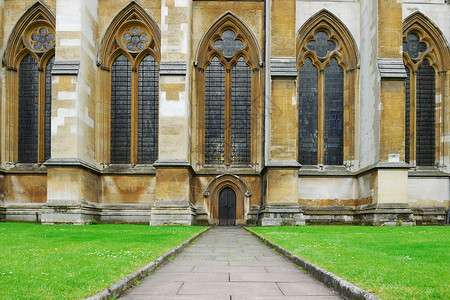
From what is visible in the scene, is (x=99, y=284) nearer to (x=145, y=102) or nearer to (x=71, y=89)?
(x=71, y=89)

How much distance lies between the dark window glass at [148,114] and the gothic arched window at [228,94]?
223cm

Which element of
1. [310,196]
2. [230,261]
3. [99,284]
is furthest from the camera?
[310,196]

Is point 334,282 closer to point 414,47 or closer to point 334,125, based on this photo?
point 334,125

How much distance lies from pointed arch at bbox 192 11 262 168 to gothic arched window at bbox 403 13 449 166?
735 centimetres

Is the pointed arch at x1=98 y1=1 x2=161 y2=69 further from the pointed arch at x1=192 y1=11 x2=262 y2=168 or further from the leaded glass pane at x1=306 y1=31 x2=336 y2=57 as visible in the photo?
the leaded glass pane at x1=306 y1=31 x2=336 y2=57

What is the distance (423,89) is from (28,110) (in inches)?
771

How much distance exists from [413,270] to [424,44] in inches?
773

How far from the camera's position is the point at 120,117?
2262cm

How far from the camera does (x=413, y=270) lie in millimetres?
5859

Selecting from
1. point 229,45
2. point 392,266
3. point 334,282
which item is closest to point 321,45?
point 229,45

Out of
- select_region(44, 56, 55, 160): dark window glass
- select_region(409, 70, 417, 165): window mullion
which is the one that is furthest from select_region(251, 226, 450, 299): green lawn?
select_region(44, 56, 55, 160): dark window glass

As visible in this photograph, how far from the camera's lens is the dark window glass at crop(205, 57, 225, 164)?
2273 cm

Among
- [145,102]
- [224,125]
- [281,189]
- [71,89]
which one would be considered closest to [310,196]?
[281,189]

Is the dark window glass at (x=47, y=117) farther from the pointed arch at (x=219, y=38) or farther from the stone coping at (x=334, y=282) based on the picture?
the stone coping at (x=334, y=282)
